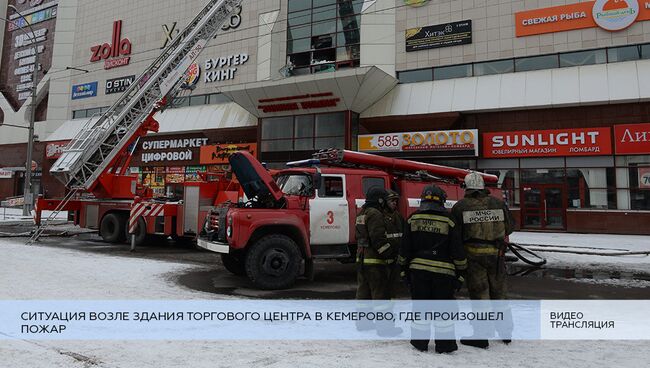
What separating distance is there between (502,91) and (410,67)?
5155mm

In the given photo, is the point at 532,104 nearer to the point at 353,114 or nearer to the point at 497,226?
the point at 353,114

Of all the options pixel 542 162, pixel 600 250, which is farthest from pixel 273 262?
→ pixel 542 162

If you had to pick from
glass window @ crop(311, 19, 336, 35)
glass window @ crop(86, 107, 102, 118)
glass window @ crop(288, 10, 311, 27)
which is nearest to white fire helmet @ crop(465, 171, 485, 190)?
→ glass window @ crop(311, 19, 336, 35)

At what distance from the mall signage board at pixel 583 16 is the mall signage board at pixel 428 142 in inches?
238

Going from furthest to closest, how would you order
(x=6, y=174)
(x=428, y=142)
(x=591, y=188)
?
(x=6, y=174) → (x=428, y=142) → (x=591, y=188)

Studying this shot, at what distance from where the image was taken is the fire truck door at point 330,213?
7.70 meters

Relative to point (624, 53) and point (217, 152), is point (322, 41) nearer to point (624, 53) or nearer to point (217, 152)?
point (217, 152)

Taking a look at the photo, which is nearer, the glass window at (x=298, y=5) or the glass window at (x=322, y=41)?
the glass window at (x=322, y=41)

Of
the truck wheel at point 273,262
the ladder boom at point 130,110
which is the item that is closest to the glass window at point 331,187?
the truck wheel at point 273,262

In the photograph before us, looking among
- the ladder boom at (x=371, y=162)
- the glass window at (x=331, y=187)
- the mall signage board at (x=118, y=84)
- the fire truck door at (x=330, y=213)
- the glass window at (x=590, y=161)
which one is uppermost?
the mall signage board at (x=118, y=84)

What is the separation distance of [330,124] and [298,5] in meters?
8.69

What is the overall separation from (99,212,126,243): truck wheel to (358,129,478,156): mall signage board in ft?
43.6

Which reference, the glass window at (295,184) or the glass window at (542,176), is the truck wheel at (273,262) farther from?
the glass window at (542,176)

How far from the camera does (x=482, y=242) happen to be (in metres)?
4.57
